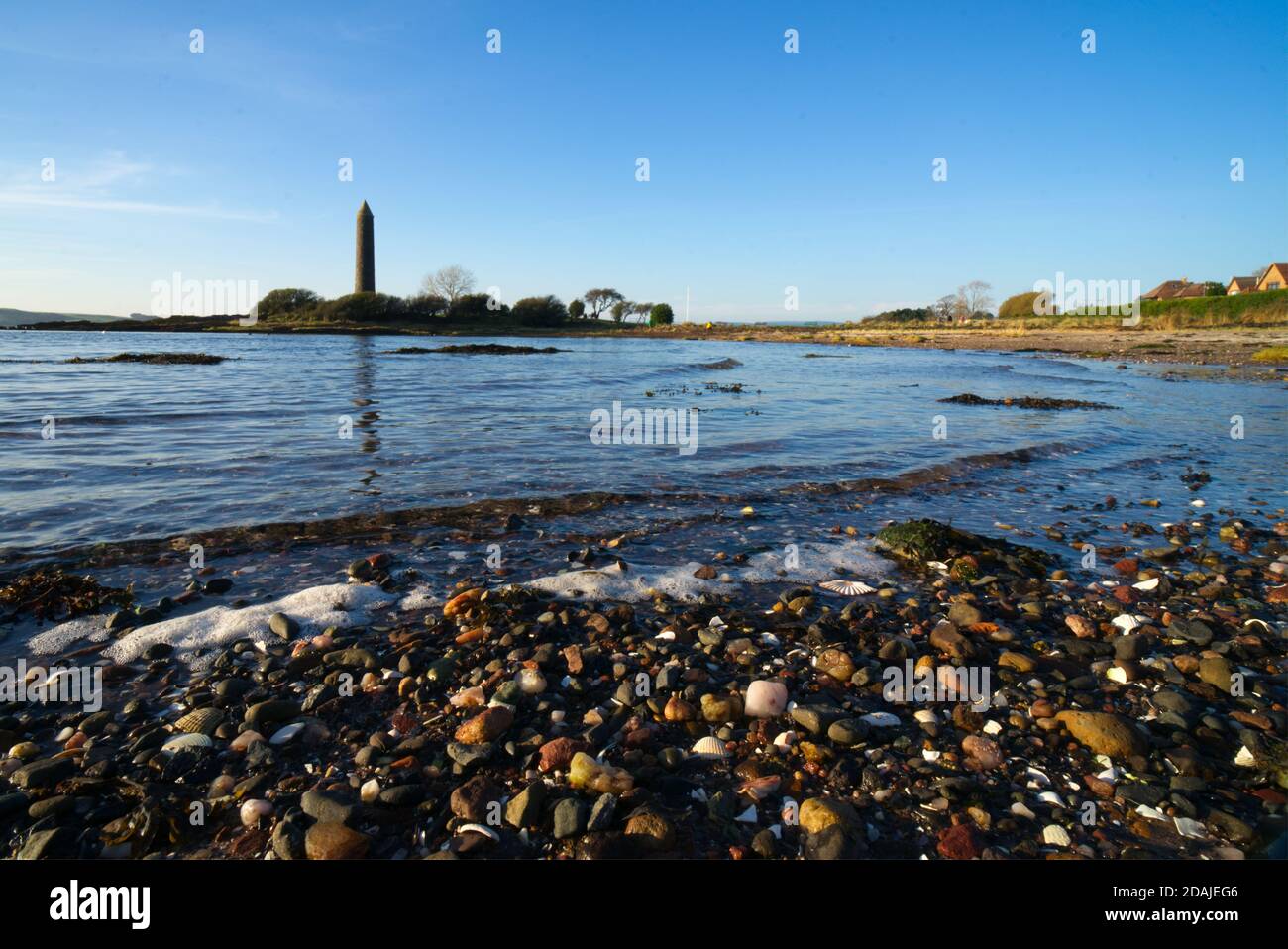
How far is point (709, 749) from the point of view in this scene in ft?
12.1

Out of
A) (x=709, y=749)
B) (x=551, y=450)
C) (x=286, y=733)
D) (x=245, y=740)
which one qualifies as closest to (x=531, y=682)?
(x=709, y=749)

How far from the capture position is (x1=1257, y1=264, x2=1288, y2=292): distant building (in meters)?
93.2

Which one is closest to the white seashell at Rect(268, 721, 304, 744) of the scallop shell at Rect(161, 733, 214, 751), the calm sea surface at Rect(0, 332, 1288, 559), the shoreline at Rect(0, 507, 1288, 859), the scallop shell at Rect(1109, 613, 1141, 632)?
the shoreline at Rect(0, 507, 1288, 859)

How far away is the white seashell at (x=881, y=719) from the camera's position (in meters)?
3.96

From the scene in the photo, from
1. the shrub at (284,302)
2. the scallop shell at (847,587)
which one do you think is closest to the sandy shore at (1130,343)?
the scallop shell at (847,587)

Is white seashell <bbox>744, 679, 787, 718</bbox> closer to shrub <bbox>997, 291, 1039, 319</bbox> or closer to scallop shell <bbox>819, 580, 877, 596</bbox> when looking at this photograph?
scallop shell <bbox>819, 580, 877, 596</bbox>

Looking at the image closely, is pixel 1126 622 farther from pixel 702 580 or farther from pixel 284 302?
pixel 284 302

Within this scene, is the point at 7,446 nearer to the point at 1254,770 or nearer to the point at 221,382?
the point at 221,382

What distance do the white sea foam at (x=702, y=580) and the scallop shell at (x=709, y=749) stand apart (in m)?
2.28

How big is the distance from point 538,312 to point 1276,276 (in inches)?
4534

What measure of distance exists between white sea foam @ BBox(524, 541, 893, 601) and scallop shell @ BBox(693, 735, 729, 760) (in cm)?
228

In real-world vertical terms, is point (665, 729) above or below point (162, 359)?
below

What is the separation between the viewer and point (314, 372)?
32281 millimetres

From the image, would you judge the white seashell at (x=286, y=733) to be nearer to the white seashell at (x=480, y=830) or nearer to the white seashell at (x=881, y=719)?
the white seashell at (x=480, y=830)
